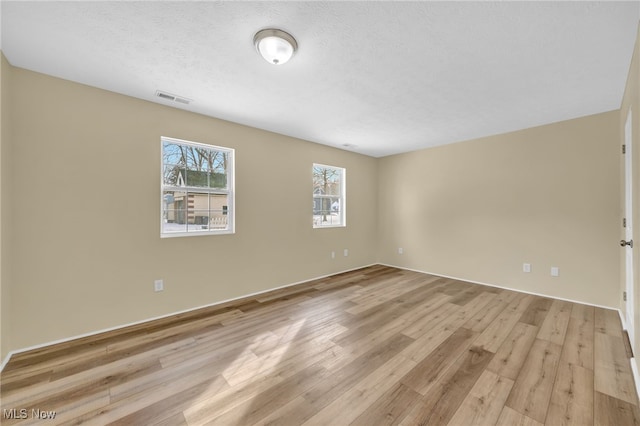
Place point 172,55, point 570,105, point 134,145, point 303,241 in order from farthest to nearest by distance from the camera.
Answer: point 303,241 < point 570,105 < point 134,145 < point 172,55

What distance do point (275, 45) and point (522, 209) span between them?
4103 mm

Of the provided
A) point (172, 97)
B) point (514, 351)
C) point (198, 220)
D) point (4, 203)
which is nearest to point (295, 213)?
point (198, 220)

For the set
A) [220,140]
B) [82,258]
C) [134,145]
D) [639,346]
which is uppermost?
[220,140]

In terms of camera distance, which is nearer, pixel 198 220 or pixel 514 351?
pixel 514 351

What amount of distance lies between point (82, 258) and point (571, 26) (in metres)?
4.46

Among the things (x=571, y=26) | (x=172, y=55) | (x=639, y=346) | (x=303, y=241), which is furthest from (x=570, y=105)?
(x=172, y=55)

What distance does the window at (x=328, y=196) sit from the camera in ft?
15.5

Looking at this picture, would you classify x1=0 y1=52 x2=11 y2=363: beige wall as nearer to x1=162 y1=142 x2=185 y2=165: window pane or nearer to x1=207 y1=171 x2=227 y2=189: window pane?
x1=162 y1=142 x2=185 y2=165: window pane

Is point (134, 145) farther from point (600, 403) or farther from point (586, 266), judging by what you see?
point (586, 266)

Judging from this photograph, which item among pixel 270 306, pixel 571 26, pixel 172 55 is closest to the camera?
pixel 571 26

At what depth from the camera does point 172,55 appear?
203cm

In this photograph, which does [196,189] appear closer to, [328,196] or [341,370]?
[328,196]

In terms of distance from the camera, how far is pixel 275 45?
182 centimetres

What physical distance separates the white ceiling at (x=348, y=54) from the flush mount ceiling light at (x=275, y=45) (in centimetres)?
6
